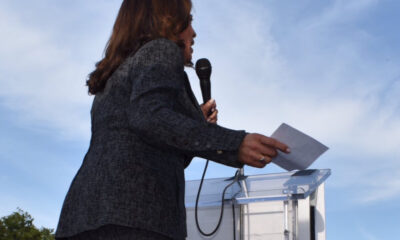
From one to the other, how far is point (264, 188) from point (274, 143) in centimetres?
165

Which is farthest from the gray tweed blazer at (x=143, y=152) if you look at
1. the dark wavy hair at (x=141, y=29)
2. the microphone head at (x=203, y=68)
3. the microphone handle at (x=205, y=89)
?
the microphone head at (x=203, y=68)

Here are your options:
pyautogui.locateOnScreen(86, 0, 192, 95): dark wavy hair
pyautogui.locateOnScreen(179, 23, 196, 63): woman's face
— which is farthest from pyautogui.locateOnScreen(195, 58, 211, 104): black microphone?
pyautogui.locateOnScreen(86, 0, 192, 95): dark wavy hair

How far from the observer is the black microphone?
2965 millimetres

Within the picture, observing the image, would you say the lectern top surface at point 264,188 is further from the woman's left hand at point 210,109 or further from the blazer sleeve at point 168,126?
the blazer sleeve at point 168,126

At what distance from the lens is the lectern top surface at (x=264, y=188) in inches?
121

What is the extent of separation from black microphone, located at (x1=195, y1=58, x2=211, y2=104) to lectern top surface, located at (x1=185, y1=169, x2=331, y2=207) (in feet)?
2.24

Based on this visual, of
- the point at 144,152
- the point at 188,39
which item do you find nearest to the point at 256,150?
the point at 144,152

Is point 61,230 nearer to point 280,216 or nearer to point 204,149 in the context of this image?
point 204,149

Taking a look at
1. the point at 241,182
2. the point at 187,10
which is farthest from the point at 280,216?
the point at 187,10

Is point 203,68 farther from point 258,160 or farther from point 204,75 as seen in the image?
point 258,160

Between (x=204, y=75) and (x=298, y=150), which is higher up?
(x=204, y=75)

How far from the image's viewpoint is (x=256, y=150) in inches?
61.7

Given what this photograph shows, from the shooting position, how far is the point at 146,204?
155 cm

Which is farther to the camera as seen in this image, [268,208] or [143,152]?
[268,208]
